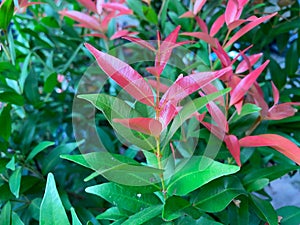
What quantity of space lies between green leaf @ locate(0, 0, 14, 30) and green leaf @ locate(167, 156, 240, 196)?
376 millimetres

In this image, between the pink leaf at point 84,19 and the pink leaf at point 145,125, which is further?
the pink leaf at point 84,19

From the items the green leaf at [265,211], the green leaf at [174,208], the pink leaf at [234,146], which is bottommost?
the green leaf at [265,211]

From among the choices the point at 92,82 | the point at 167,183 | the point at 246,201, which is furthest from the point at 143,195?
the point at 92,82

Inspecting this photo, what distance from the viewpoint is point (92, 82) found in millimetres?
802

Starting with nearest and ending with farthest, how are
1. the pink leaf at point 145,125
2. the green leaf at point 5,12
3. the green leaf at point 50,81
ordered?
1. the pink leaf at point 145,125
2. the green leaf at point 5,12
3. the green leaf at point 50,81

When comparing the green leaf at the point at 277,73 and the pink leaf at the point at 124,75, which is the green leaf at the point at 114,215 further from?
the green leaf at the point at 277,73

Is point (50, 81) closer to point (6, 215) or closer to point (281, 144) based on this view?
point (6, 215)

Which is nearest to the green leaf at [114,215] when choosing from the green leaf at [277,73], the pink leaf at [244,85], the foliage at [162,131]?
the foliage at [162,131]

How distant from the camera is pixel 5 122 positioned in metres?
0.57

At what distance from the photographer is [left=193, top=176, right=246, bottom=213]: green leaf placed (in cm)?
43

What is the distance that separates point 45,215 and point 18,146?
1.02 feet

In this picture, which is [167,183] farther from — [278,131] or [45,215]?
[278,131]

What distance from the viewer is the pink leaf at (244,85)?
0.45 meters

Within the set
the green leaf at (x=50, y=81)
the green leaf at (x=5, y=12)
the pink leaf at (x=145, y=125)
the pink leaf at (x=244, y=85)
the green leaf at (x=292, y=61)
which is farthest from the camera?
the green leaf at (x=292, y=61)
